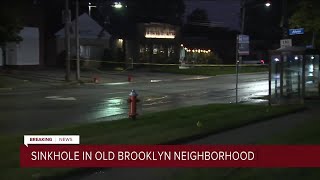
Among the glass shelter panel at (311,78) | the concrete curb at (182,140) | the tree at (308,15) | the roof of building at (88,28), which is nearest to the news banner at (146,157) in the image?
the concrete curb at (182,140)

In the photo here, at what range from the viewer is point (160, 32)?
65.5m

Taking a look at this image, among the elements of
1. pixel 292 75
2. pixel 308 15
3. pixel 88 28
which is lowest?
pixel 292 75

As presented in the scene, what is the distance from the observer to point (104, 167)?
9203mm

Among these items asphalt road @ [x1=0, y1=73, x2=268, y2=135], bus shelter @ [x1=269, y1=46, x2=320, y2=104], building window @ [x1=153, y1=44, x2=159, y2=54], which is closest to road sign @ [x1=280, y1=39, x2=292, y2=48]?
bus shelter @ [x1=269, y1=46, x2=320, y2=104]

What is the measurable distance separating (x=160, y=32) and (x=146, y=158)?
57.0 m

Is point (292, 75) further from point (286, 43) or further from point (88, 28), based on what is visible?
point (88, 28)

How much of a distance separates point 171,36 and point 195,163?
59002 millimetres

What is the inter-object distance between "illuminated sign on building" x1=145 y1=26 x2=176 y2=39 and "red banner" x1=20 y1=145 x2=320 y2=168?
179 feet

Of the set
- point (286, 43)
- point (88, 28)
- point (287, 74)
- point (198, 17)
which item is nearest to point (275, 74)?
point (287, 74)

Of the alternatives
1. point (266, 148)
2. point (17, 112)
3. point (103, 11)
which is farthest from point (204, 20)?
point (266, 148)

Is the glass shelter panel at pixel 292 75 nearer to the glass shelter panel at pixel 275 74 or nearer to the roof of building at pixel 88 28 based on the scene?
the glass shelter panel at pixel 275 74

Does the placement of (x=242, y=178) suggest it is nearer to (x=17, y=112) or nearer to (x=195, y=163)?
(x=195, y=163)

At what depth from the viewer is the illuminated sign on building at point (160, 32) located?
63938 mm

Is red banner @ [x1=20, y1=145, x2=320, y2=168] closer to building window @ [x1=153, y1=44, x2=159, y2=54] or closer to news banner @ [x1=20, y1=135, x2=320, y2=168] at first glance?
news banner @ [x1=20, y1=135, x2=320, y2=168]
